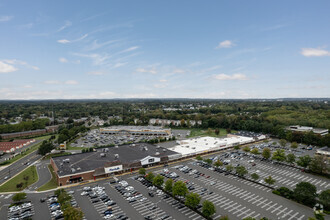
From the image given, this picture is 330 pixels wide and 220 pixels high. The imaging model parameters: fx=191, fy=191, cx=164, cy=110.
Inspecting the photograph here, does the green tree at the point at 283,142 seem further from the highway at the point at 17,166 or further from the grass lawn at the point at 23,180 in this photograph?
the highway at the point at 17,166

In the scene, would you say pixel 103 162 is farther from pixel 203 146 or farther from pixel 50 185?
pixel 203 146

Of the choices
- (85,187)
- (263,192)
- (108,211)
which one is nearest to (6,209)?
(85,187)

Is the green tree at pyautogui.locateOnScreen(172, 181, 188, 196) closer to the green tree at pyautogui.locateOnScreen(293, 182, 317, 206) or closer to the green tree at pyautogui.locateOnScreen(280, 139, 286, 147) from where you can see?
the green tree at pyautogui.locateOnScreen(293, 182, 317, 206)

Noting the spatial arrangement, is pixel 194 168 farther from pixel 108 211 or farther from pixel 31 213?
pixel 31 213

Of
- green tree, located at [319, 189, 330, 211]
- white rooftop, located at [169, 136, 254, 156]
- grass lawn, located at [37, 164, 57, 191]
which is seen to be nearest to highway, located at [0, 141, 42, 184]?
grass lawn, located at [37, 164, 57, 191]

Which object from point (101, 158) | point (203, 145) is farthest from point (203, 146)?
point (101, 158)

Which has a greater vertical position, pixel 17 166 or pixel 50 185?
pixel 50 185
